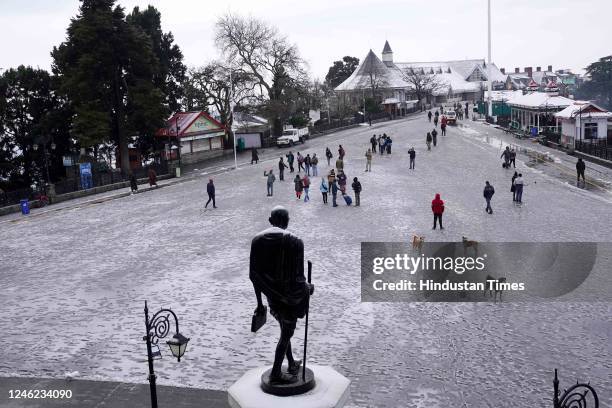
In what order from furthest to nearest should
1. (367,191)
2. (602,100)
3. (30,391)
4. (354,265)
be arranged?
(602,100) < (367,191) < (354,265) < (30,391)

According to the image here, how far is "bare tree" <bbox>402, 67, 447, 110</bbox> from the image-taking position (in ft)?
391

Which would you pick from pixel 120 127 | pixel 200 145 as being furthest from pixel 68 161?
pixel 200 145

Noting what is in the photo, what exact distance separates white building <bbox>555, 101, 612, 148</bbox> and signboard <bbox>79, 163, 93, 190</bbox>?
32.3 meters

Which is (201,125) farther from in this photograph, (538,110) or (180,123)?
(538,110)

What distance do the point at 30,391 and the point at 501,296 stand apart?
10.1 meters

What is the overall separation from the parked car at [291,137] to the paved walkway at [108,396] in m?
48.8

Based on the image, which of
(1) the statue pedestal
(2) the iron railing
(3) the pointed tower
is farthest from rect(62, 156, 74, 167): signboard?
(3) the pointed tower

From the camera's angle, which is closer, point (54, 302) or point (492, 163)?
point (54, 302)

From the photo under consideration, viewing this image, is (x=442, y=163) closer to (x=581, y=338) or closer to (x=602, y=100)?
(x=581, y=338)

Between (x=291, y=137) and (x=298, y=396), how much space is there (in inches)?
2089

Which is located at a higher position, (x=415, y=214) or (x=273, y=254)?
(x=273, y=254)

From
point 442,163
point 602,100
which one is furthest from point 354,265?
point 602,100

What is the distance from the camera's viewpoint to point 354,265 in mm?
17625

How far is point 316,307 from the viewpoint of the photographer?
14133 mm
